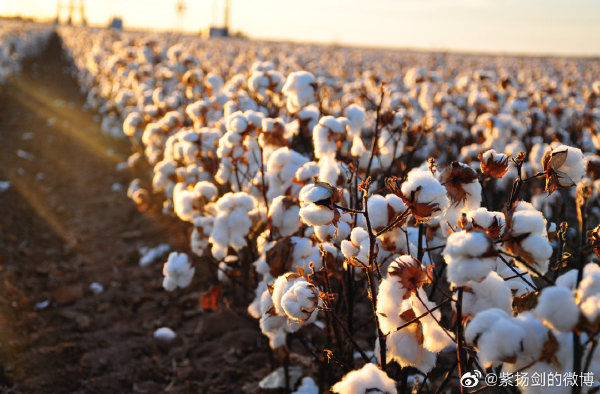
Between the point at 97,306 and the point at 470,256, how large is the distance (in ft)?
11.2

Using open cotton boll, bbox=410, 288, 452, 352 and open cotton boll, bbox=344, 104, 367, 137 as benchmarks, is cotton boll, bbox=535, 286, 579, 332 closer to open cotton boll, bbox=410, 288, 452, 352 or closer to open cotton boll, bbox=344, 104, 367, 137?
open cotton boll, bbox=410, 288, 452, 352

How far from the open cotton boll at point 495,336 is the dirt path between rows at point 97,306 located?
1921mm

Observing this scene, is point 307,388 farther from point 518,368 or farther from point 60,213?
point 60,213

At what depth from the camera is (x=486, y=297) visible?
3.97ft

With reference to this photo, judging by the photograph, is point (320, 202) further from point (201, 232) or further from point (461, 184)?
point (201, 232)

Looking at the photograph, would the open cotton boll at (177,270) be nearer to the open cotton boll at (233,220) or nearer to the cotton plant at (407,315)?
the open cotton boll at (233,220)

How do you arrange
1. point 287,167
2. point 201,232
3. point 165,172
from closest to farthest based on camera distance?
point 287,167 → point 201,232 → point 165,172

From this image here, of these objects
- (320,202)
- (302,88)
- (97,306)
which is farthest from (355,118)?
(97,306)

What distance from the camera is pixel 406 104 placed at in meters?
6.77

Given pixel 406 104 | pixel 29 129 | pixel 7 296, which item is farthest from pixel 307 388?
pixel 29 129

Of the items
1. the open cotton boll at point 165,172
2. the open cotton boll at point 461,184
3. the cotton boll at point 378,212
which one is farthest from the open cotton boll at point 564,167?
the open cotton boll at point 165,172

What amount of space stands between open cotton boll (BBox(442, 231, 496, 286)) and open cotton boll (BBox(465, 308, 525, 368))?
9 centimetres

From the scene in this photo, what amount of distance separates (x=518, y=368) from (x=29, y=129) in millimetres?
9887

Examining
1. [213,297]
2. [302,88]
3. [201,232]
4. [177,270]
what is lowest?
[213,297]
